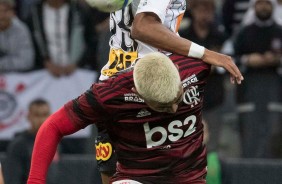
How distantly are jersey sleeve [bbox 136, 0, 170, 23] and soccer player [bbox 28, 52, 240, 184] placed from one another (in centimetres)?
28

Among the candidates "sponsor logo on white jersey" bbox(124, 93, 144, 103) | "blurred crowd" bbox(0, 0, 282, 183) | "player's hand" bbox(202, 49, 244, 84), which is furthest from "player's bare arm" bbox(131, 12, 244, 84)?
"blurred crowd" bbox(0, 0, 282, 183)

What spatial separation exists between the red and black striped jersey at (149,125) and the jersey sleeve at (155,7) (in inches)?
10.6

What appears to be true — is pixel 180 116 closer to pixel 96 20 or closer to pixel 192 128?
pixel 192 128

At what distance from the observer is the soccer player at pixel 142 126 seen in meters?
6.32

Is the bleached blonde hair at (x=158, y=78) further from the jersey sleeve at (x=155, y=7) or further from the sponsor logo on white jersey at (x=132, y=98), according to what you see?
the jersey sleeve at (x=155, y=7)

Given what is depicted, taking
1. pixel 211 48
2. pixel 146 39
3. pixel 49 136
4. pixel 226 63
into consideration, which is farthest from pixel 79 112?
pixel 211 48

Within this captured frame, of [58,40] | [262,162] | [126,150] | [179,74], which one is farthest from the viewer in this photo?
[58,40]

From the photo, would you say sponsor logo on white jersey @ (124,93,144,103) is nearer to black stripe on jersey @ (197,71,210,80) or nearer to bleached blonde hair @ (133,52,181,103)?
bleached blonde hair @ (133,52,181,103)

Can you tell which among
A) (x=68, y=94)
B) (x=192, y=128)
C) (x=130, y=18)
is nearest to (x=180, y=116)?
(x=192, y=128)

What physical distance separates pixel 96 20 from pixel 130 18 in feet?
14.9

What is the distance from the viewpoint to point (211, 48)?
34.6ft

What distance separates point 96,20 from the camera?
11219mm

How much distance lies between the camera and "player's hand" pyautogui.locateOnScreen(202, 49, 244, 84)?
6.15m

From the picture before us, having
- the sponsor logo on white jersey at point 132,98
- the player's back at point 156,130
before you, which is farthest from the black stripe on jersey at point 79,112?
the sponsor logo on white jersey at point 132,98
